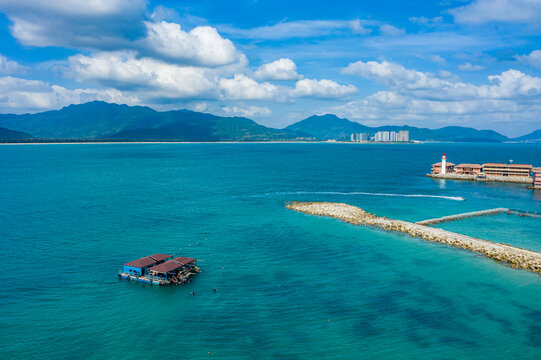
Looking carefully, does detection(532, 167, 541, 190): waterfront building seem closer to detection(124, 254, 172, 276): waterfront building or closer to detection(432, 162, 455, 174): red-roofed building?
detection(432, 162, 455, 174): red-roofed building

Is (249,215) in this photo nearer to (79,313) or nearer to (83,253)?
(83,253)

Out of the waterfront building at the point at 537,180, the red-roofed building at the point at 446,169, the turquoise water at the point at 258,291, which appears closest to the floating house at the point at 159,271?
the turquoise water at the point at 258,291

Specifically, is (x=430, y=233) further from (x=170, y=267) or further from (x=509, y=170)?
(x=509, y=170)

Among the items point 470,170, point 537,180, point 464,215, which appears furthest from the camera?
point 470,170

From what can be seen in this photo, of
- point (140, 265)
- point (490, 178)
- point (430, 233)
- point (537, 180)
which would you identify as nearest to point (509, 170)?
point (490, 178)

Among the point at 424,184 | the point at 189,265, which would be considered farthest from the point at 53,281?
the point at 424,184

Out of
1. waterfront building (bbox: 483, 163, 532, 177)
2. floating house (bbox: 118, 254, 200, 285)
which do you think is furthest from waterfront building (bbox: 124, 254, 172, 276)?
waterfront building (bbox: 483, 163, 532, 177)

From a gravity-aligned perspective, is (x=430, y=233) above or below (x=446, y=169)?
below
